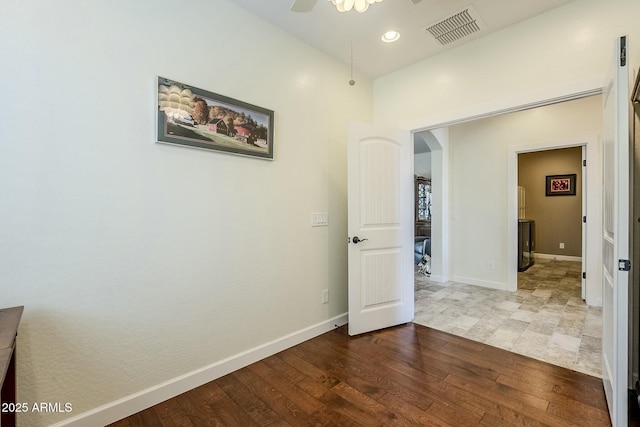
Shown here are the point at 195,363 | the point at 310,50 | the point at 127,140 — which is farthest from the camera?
the point at 310,50

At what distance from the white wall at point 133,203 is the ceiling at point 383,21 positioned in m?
0.17

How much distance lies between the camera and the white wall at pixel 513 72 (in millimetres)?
2000

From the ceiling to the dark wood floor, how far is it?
8.84ft

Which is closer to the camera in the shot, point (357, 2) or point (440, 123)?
point (357, 2)

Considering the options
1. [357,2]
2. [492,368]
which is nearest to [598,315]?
[492,368]

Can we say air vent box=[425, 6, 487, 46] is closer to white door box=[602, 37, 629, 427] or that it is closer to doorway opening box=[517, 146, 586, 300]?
white door box=[602, 37, 629, 427]

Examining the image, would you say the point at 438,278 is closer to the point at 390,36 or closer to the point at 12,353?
the point at 390,36

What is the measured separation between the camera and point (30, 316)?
→ 1402mm

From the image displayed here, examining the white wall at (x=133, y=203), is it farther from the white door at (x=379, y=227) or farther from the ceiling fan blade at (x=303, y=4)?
the ceiling fan blade at (x=303, y=4)

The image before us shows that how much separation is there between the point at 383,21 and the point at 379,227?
1.77 meters

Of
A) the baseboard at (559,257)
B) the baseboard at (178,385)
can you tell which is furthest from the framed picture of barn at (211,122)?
the baseboard at (559,257)

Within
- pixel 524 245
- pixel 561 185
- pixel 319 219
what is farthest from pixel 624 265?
pixel 561 185

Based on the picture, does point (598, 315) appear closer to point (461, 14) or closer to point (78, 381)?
point (461, 14)

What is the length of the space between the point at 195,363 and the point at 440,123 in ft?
9.55
